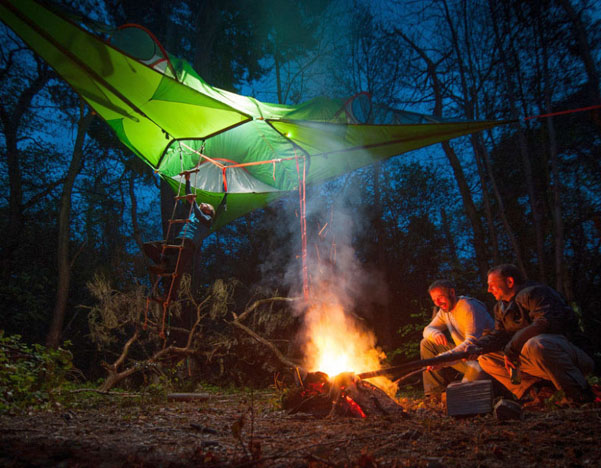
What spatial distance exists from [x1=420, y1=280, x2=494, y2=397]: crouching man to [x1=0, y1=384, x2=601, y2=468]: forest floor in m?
0.54

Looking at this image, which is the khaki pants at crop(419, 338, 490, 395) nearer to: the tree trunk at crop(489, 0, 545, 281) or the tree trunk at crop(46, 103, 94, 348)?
the tree trunk at crop(489, 0, 545, 281)

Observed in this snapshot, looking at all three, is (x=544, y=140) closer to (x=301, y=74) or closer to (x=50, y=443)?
(x=301, y=74)

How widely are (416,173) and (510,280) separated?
6.82 metres

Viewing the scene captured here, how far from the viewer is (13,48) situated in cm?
740

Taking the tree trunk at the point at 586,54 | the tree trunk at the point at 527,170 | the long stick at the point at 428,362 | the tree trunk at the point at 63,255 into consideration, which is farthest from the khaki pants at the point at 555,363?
the tree trunk at the point at 63,255

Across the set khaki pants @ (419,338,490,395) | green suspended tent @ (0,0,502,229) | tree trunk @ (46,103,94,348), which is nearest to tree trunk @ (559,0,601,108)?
green suspended tent @ (0,0,502,229)

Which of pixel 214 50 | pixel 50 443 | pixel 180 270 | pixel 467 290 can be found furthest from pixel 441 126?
pixel 214 50

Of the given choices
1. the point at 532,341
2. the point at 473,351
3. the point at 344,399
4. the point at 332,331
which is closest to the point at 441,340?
the point at 473,351

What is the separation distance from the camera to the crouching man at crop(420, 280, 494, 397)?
328cm

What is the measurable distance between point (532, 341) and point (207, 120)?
3.65 meters

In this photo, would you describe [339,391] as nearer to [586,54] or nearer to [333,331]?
[333,331]

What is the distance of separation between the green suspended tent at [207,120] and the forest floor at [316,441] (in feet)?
8.68

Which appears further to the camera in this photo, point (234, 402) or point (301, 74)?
point (301, 74)

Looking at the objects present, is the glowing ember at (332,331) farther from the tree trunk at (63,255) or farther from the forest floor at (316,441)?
→ the tree trunk at (63,255)
